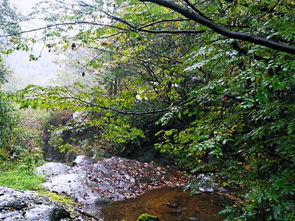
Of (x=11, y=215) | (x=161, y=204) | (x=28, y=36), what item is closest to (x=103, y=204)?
(x=161, y=204)

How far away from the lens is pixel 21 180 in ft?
20.1

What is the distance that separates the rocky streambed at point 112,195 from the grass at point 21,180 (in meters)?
0.31

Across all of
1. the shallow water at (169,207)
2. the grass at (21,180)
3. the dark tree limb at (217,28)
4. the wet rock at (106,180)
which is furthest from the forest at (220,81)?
the grass at (21,180)

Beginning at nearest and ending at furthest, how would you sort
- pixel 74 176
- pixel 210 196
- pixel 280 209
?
pixel 280 209 < pixel 210 196 < pixel 74 176

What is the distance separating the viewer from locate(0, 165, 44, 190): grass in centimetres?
580

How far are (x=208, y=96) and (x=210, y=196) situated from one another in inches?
185

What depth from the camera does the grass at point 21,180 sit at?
5.80m

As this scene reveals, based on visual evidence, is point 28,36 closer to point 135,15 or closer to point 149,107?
point 135,15

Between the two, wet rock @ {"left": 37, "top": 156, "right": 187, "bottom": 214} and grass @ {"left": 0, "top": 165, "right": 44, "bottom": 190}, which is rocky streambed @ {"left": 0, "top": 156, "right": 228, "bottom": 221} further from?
grass @ {"left": 0, "top": 165, "right": 44, "bottom": 190}

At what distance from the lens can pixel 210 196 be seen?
20.4 feet

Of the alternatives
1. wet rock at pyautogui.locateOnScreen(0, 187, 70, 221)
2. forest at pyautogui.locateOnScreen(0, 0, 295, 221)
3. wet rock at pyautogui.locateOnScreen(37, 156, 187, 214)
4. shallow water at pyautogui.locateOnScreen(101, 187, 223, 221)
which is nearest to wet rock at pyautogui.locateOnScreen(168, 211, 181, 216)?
shallow water at pyautogui.locateOnScreen(101, 187, 223, 221)

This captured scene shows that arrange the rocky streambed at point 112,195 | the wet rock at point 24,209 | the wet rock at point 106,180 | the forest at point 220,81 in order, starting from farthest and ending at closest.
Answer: the wet rock at point 106,180
the rocky streambed at point 112,195
the wet rock at point 24,209
the forest at point 220,81

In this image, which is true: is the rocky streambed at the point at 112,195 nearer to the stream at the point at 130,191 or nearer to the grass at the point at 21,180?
the stream at the point at 130,191

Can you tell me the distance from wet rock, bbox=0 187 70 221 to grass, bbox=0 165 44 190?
74.3 inches
